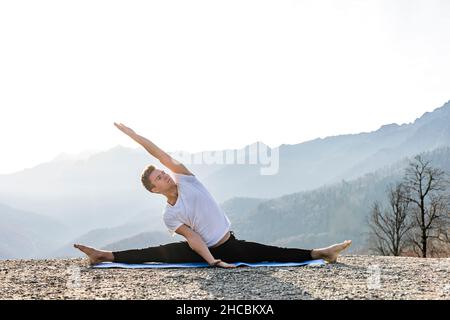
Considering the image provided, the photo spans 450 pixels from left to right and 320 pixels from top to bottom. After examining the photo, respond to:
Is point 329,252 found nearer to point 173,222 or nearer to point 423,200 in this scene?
point 173,222

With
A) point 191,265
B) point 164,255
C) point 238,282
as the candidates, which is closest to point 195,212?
point 191,265

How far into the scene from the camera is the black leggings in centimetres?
912

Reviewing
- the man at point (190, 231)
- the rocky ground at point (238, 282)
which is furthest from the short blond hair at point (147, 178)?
the rocky ground at point (238, 282)

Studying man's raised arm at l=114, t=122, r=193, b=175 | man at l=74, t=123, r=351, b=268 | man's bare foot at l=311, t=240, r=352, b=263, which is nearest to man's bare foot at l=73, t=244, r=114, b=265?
man at l=74, t=123, r=351, b=268

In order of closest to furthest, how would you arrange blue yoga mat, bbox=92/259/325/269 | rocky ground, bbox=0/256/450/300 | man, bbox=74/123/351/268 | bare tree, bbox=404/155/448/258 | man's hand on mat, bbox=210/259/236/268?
rocky ground, bbox=0/256/450/300
man, bbox=74/123/351/268
man's hand on mat, bbox=210/259/236/268
blue yoga mat, bbox=92/259/325/269
bare tree, bbox=404/155/448/258

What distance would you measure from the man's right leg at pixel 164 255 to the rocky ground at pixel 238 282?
0.65 m

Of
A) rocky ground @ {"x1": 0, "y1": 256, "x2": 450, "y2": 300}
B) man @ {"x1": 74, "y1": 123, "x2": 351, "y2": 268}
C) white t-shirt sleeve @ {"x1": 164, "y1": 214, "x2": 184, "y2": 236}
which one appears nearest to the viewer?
rocky ground @ {"x1": 0, "y1": 256, "x2": 450, "y2": 300}

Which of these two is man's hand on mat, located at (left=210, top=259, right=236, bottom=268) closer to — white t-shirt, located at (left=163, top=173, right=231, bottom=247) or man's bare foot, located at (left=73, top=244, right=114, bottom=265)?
white t-shirt, located at (left=163, top=173, right=231, bottom=247)

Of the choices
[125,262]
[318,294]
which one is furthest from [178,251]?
[318,294]

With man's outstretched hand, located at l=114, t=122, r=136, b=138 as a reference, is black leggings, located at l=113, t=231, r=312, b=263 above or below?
below

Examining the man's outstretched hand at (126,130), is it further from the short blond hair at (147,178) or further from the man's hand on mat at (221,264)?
the man's hand on mat at (221,264)

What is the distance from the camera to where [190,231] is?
8609 mm

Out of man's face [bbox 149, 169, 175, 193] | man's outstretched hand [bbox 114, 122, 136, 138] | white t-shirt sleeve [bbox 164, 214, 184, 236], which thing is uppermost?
man's outstretched hand [bbox 114, 122, 136, 138]
